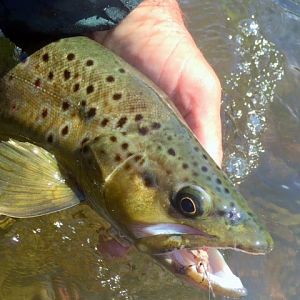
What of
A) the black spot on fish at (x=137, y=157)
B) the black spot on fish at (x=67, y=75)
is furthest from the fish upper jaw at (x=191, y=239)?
the black spot on fish at (x=67, y=75)

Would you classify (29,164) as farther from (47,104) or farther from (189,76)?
(189,76)

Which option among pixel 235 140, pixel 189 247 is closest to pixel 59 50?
pixel 189 247

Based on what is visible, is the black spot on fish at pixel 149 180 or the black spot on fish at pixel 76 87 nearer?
the black spot on fish at pixel 149 180

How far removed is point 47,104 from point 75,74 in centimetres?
18

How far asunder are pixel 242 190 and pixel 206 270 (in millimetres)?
1735

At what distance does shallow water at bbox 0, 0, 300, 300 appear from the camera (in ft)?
12.0

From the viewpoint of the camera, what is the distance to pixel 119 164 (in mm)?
2863

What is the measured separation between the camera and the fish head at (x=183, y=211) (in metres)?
2.73

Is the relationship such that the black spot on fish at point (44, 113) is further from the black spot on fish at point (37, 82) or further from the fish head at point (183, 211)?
the fish head at point (183, 211)

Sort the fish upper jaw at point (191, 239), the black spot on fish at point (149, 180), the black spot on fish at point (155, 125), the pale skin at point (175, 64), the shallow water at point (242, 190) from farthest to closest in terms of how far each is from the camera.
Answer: the shallow water at point (242, 190) < the pale skin at point (175, 64) < the black spot on fish at point (155, 125) < the black spot on fish at point (149, 180) < the fish upper jaw at point (191, 239)

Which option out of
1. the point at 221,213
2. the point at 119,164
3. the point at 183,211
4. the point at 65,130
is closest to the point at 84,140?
the point at 65,130

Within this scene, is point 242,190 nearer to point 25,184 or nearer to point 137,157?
point 137,157

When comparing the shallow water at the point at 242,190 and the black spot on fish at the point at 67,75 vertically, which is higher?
the black spot on fish at the point at 67,75

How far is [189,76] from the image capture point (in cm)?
343
